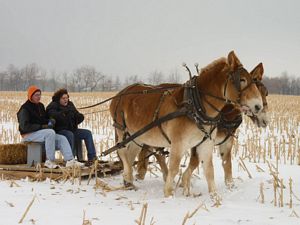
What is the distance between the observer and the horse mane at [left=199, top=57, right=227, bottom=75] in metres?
5.43

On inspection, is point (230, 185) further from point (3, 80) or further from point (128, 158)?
point (3, 80)

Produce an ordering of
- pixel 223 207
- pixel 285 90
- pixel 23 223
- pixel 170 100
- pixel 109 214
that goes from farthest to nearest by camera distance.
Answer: pixel 285 90
pixel 170 100
pixel 223 207
pixel 109 214
pixel 23 223

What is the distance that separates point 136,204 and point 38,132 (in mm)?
2786

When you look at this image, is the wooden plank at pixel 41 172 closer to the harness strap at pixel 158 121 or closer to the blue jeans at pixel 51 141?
the blue jeans at pixel 51 141

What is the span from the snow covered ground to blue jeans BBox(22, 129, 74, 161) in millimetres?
654

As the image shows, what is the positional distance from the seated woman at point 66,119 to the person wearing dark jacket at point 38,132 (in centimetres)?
25

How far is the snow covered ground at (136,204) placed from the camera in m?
4.34

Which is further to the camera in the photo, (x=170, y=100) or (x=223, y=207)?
(x=170, y=100)

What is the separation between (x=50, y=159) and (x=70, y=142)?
0.57 meters

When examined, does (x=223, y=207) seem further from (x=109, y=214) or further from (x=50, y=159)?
(x=50, y=159)

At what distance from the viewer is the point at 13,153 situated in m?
7.46

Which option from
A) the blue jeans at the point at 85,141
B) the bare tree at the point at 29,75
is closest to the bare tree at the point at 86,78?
the bare tree at the point at 29,75

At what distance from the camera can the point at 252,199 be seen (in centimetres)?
549

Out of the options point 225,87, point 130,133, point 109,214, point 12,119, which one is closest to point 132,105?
point 130,133
